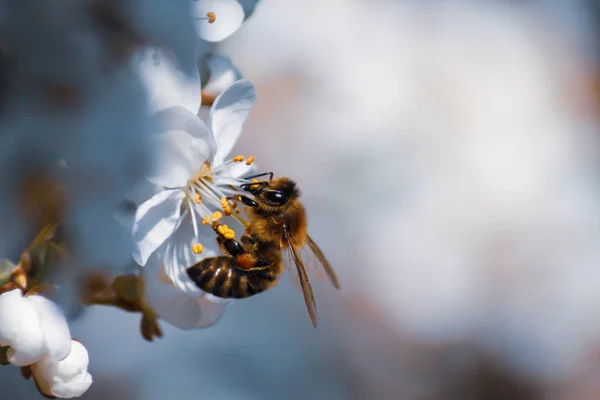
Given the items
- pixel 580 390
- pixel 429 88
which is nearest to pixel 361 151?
pixel 429 88

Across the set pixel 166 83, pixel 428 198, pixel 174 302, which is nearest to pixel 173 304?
pixel 174 302

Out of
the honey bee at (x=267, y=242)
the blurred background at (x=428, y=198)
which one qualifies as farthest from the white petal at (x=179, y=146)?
the blurred background at (x=428, y=198)

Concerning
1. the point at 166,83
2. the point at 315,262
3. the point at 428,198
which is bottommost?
the point at 428,198

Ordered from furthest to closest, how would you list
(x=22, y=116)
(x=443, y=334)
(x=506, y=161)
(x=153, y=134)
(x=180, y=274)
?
1. (x=506, y=161)
2. (x=443, y=334)
3. (x=180, y=274)
4. (x=153, y=134)
5. (x=22, y=116)

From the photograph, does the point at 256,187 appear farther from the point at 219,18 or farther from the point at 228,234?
the point at 219,18

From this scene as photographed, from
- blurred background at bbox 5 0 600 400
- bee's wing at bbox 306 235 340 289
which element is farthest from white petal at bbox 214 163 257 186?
blurred background at bbox 5 0 600 400

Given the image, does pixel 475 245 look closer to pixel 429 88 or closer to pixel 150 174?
pixel 429 88
